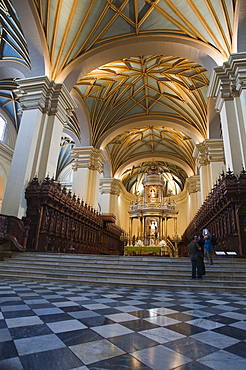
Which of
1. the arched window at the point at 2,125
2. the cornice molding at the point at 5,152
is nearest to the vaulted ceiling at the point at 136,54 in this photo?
the cornice molding at the point at 5,152

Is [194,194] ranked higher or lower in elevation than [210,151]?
lower

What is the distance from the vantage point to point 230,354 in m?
1.59

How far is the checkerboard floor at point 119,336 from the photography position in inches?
56.4

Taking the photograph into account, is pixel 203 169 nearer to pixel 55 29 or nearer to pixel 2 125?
pixel 55 29

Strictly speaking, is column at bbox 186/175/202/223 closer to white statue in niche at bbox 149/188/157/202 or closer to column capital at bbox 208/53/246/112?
white statue in niche at bbox 149/188/157/202

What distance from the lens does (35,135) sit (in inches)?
410

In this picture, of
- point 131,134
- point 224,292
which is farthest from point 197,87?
point 224,292

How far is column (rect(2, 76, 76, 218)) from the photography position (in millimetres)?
9484

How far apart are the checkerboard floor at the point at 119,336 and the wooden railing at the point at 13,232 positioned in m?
5.38

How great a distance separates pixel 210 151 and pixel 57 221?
1035cm

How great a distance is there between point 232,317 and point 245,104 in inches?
334

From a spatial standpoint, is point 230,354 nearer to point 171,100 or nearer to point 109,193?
point 171,100

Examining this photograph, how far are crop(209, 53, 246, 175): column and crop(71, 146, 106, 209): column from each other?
31.9ft

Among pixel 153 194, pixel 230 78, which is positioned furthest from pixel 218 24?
pixel 153 194
